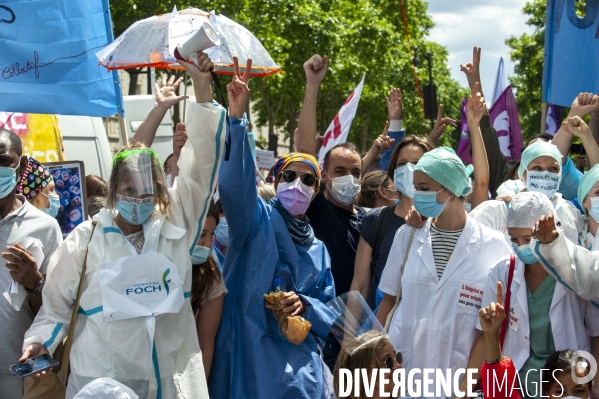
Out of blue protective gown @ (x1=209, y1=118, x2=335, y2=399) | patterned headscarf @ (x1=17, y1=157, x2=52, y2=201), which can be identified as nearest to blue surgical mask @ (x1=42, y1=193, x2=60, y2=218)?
patterned headscarf @ (x1=17, y1=157, x2=52, y2=201)

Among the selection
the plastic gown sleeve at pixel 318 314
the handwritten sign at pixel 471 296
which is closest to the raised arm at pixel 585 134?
the handwritten sign at pixel 471 296

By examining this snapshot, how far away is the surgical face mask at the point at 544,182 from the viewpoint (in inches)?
187

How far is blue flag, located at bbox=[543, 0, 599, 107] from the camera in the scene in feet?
22.3

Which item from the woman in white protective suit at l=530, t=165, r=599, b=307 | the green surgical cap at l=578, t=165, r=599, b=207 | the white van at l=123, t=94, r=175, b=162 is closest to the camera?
the woman in white protective suit at l=530, t=165, r=599, b=307

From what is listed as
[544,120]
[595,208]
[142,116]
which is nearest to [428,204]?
[595,208]

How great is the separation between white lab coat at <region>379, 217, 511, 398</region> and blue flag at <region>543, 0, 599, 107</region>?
9.65 ft

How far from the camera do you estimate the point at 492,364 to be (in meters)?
3.66

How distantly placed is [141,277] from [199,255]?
53cm

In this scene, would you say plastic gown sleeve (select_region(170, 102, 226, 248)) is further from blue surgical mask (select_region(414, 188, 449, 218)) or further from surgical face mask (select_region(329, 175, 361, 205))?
surgical face mask (select_region(329, 175, 361, 205))

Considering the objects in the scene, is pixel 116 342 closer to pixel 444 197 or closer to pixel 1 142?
pixel 1 142

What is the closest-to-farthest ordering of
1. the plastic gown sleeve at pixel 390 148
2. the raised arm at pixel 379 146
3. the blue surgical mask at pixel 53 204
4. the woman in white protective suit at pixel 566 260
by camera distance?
the woman in white protective suit at pixel 566 260 → the blue surgical mask at pixel 53 204 → the raised arm at pixel 379 146 → the plastic gown sleeve at pixel 390 148

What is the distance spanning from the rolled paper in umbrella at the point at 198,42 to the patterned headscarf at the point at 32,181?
1.74m

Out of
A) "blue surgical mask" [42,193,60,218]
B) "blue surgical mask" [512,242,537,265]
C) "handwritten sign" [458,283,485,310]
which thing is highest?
"blue surgical mask" [512,242,537,265]

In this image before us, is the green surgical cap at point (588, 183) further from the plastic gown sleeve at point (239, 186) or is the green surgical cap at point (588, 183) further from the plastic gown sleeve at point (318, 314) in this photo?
the plastic gown sleeve at point (239, 186)
